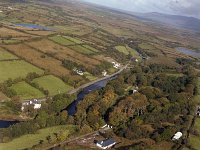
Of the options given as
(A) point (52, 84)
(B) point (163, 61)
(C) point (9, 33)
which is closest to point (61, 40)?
(C) point (9, 33)

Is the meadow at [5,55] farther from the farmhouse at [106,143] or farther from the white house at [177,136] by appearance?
the white house at [177,136]

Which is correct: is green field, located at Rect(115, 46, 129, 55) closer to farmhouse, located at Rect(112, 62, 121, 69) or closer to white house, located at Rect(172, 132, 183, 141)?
farmhouse, located at Rect(112, 62, 121, 69)

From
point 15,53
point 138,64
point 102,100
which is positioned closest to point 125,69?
point 138,64

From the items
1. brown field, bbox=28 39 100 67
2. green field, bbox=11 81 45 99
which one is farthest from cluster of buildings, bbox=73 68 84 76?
green field, bbox=11 81 45 99

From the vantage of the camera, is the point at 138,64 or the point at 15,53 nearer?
the point at 15,53

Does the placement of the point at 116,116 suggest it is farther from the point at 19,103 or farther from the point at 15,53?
the point at 15,53

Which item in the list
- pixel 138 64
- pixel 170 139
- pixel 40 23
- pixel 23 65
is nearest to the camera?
pixel 170 139
